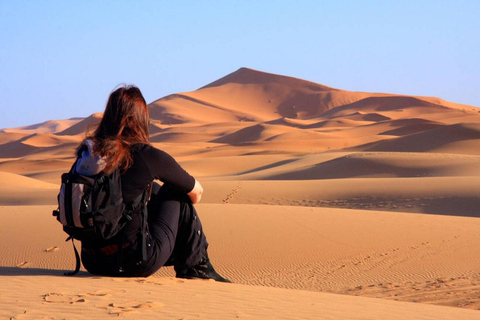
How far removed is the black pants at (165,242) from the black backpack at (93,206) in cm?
29

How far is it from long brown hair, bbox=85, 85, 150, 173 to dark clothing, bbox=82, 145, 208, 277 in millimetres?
88

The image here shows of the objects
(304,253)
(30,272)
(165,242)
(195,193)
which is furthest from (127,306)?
(304,253)

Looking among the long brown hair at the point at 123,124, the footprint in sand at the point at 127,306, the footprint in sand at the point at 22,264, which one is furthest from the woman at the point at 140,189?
the footprint in sand at the point at 22,264

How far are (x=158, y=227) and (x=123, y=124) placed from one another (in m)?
0.78

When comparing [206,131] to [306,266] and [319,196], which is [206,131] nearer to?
[319,196]

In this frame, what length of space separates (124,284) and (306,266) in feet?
11.1

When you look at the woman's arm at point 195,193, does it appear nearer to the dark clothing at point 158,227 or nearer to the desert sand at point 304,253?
the dark clothing at point 158,227

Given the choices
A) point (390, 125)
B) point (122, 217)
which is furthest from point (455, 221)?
point (390, 125)

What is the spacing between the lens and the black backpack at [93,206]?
3.85 meters

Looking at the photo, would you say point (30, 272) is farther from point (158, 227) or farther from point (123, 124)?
point (123, 124)

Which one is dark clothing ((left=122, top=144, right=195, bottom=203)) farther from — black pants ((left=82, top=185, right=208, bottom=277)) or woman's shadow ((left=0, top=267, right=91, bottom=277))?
woman's shadow ((left=0, top=267, right=91, bottom=277))

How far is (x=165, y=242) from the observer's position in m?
4.44

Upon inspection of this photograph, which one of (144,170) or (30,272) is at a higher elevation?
(144,170)

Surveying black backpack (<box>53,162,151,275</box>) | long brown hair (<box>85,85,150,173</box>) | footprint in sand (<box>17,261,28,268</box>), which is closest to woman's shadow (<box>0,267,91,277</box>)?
black backpack (<box>53,162,151,275</box>)
